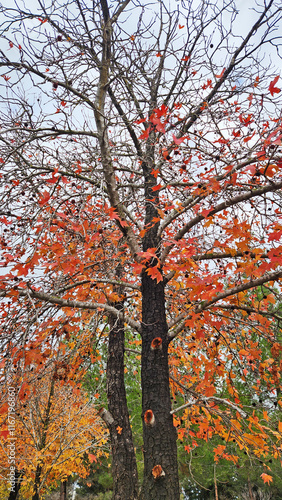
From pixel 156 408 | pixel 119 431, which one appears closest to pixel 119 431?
pixel 119 431

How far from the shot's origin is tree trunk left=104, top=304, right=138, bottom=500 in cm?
494

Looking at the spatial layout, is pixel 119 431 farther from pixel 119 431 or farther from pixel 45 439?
pixel 45 439

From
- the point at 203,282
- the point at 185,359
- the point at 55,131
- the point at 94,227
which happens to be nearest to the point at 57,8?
the point at 55,131

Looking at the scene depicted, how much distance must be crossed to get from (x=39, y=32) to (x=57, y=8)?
1.03 ft

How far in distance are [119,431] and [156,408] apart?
2.22 metres

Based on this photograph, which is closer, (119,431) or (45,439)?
(119,431)

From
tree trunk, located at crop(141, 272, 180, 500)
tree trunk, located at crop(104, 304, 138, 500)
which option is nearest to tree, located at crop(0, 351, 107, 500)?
tree trunk, located at crop(104, 304, 138, 500)

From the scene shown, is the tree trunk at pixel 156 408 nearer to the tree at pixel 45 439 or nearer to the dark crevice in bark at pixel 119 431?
the dark crevice in bark at pixel 119 431

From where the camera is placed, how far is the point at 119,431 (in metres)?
5.20

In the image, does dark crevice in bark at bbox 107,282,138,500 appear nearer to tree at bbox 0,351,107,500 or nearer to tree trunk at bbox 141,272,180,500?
Result: tree trunk at bbox 141,272,180,500

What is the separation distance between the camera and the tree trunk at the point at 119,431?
4.94 meters

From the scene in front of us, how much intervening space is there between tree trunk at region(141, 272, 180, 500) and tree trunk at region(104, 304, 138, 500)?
0.93 metres

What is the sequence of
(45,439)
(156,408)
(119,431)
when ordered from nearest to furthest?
1. (156,408)
2. (119,431)
3. (45,439)

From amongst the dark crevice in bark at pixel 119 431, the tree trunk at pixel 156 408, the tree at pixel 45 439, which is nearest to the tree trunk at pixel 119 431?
the dark crevice in bark at pixel 119 431
